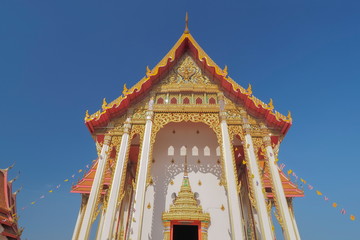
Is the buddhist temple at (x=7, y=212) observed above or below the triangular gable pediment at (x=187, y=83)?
below

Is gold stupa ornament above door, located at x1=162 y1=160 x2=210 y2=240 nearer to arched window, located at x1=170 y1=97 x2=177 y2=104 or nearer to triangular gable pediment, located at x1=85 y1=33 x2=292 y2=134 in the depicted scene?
arched window, located at x1=170 y1=97 x2=177 y2=104

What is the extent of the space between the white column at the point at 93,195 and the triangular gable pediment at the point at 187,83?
1264 millimetres

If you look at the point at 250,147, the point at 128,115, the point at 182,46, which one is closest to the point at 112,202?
the point at 128,115

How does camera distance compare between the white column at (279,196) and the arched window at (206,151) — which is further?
the arched window at (206,151)

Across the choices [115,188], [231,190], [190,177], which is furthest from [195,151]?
[115,188]

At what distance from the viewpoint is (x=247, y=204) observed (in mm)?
10164

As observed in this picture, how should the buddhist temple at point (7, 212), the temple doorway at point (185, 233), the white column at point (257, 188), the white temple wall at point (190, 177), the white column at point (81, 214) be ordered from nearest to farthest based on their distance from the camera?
the white column at point (257, 188) → the buddhist temple at point (7, 212) → the white temple wall at point (190, 177) → the white column at point (81, 214) → the temple doorway at point (185, 233)

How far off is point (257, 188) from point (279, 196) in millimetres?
751

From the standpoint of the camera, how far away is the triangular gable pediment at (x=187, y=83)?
9039 mm

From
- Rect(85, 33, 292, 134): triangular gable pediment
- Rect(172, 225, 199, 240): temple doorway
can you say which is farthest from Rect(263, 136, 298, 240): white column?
Rect(172, 225, 199, 240): temple doorway

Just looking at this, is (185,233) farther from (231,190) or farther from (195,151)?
(231,190)

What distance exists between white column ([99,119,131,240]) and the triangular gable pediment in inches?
40.7

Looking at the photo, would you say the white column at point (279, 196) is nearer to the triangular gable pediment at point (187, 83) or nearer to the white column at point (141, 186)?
the triangular gable pediment at point (187, 83)

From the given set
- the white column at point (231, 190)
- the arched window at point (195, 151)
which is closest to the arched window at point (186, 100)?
the white column at point (231, 190)
